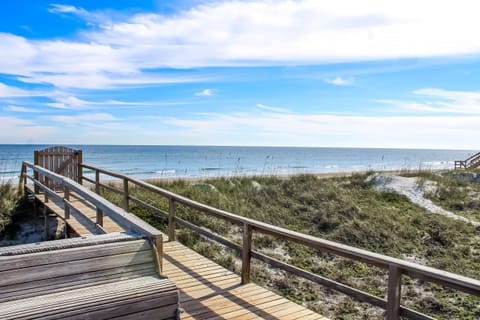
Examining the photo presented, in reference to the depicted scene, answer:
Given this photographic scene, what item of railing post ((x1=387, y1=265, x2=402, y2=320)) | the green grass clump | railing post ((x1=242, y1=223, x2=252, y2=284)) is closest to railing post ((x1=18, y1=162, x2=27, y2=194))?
railing post ((x1=242, y1=223, x2=252, y2=284))

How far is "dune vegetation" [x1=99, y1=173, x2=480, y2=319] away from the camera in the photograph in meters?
6.19

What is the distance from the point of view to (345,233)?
358 inches

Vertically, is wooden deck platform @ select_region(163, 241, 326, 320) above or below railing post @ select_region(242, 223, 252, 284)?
below

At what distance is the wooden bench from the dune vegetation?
3.66m

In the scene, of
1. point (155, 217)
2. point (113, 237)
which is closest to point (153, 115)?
point (155, 217)

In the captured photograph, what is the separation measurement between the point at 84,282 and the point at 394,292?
7.39 ft

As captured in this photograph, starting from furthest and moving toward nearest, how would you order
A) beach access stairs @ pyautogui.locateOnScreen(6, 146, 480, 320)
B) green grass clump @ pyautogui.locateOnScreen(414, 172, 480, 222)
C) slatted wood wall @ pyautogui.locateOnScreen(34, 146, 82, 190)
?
green grass clump @ pyautogui.locateOnScreen(414, 172, 480, 222)
slatted wood wall @ pyautogui.locateOnScreen(34, 146, 82, 190)
beach access stairs @ pyautogui.locateOnScreen(6, 146, 480, 320)

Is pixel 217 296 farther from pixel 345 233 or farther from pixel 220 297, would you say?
pixel 345 233

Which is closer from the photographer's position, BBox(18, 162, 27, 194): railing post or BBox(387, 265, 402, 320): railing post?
BBox(387, 265, 402, 320): railing post

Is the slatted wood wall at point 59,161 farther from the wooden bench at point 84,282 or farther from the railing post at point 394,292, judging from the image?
the railing post at point 394,292

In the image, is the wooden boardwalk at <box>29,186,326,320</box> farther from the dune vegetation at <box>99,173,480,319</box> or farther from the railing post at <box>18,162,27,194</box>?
the railing post at <box>18,162,27,194</box>

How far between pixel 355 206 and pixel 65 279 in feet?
29.9

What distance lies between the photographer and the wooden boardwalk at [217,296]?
153 inches

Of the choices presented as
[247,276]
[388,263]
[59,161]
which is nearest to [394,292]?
[388,263]
